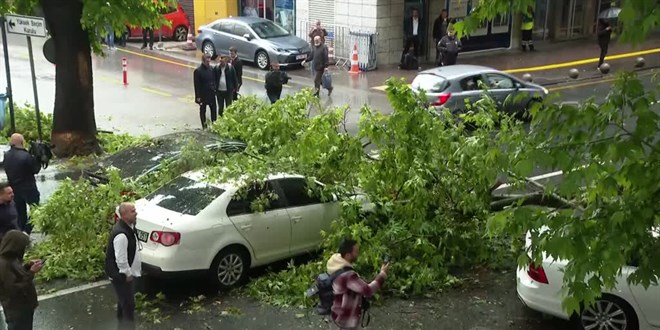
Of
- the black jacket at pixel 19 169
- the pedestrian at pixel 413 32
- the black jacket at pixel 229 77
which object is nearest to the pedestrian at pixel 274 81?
the black jacket at pixel 229 77

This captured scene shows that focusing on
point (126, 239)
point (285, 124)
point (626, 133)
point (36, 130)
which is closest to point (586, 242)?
point (626, 133)

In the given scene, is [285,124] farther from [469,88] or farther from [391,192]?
[469,88]

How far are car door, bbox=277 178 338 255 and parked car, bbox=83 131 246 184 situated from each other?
66.4 inches

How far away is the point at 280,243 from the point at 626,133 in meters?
5.67

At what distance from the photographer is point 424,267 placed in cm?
971

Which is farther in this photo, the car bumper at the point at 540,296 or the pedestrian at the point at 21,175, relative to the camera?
the pedestrian at the point at 21,175

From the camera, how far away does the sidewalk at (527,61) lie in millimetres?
25344

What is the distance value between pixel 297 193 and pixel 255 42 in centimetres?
1683

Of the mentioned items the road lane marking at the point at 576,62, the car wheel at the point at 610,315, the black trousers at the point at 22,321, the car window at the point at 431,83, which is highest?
the car window at the point at 431,83

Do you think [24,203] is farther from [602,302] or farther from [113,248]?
[602,302]

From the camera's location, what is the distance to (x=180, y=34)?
105 ft

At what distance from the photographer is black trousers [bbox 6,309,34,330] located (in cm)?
734

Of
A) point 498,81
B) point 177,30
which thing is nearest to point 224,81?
point 498,81

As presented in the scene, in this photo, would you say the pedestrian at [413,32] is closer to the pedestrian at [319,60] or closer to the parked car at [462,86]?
the pedestrian at [319,60]
